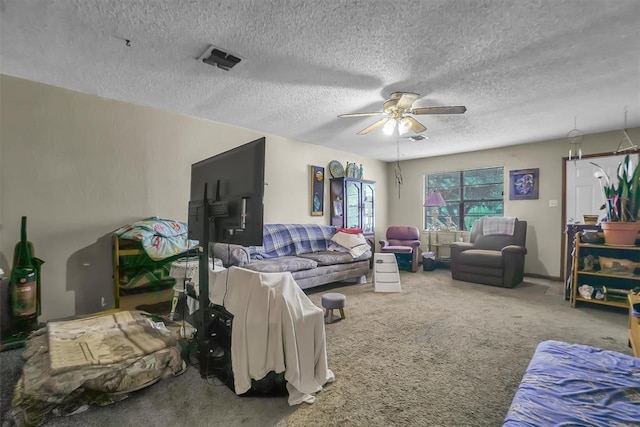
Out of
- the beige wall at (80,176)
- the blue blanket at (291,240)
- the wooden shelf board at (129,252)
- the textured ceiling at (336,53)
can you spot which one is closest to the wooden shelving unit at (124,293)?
the wooden shelf board at (129,252)

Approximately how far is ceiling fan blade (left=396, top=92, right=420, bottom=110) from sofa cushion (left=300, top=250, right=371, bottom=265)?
2.28 metres

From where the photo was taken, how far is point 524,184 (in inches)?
199

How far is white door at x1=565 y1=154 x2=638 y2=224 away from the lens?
4.24 metres

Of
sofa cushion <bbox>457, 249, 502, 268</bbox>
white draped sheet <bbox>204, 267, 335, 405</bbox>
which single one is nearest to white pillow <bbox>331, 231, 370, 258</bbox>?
sofa cushion <bbox>457, 249, 502, 268</bbox>

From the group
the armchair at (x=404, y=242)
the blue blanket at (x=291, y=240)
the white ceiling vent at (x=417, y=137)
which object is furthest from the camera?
the armchair at (x=404, y=242)

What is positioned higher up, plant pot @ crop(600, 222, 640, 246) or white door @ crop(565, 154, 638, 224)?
white door @ crop(565, 154, 638, 224)

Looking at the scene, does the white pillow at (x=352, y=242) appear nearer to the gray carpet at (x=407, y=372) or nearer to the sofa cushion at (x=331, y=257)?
the sofa cushion at (x=331, y=257)

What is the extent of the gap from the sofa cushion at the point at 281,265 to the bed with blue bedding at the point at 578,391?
257 centimetres

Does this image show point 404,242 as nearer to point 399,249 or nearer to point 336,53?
point 399,249

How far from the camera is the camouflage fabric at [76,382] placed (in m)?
1.43

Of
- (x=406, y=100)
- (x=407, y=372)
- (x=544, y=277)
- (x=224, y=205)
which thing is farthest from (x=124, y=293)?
(x=544, y=277)

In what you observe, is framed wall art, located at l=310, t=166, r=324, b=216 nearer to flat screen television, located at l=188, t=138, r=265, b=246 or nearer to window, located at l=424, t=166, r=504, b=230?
window, located at l=424, t=166, r=504, b=230

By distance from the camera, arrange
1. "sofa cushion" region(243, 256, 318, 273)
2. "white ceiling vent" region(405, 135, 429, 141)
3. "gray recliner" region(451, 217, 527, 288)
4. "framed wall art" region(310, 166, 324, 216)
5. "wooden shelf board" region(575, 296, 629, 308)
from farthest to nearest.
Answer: "framed wall art" region(310, 166, 324, 216) < "white ceiling vent" region(405, 135, 429, 141) < "gray recliner" region(451, 217, 527, 288) < "sofa cushion" region(243, 256, 318, 273) < "wooden shelf board" region(575, 296, 629, 308)

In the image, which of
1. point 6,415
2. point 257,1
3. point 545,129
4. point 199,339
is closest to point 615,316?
point 545,129
